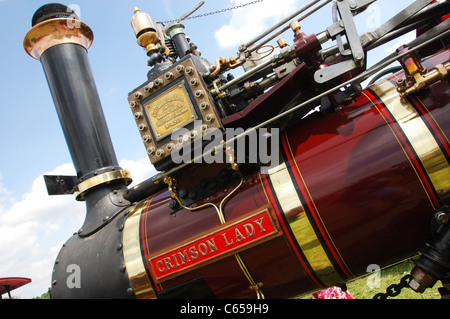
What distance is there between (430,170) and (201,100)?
1276 millimetres

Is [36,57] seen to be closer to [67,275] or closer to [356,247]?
[67,275]

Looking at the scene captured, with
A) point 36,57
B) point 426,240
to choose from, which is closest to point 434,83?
point 426,240

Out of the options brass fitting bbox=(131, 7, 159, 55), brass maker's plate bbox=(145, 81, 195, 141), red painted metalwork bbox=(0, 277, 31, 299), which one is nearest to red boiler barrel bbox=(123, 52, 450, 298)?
brass maker's plate bbox=(145, 81, 195, 141)

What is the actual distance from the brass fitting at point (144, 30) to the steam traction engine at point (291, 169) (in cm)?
30

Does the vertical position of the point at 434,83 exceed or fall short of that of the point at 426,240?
it exceeds it

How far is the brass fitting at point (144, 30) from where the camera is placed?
9.58ft

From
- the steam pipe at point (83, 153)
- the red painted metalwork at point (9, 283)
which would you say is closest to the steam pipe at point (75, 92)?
the steam pipe at point (83, 153)

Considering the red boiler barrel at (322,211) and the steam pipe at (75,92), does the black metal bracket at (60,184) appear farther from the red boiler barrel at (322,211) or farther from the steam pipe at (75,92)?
the red boiler barrel at (322,211)

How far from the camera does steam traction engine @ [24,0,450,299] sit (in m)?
1.87

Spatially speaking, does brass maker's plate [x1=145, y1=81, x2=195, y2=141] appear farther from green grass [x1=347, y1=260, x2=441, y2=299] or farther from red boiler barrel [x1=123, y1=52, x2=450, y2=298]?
green grass [x1=347, y1=260, x2=441, y2=299]

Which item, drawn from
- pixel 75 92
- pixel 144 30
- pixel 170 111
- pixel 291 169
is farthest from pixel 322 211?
pixel 75 92

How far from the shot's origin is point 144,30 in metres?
2.94

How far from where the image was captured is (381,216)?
1911 millimetres
